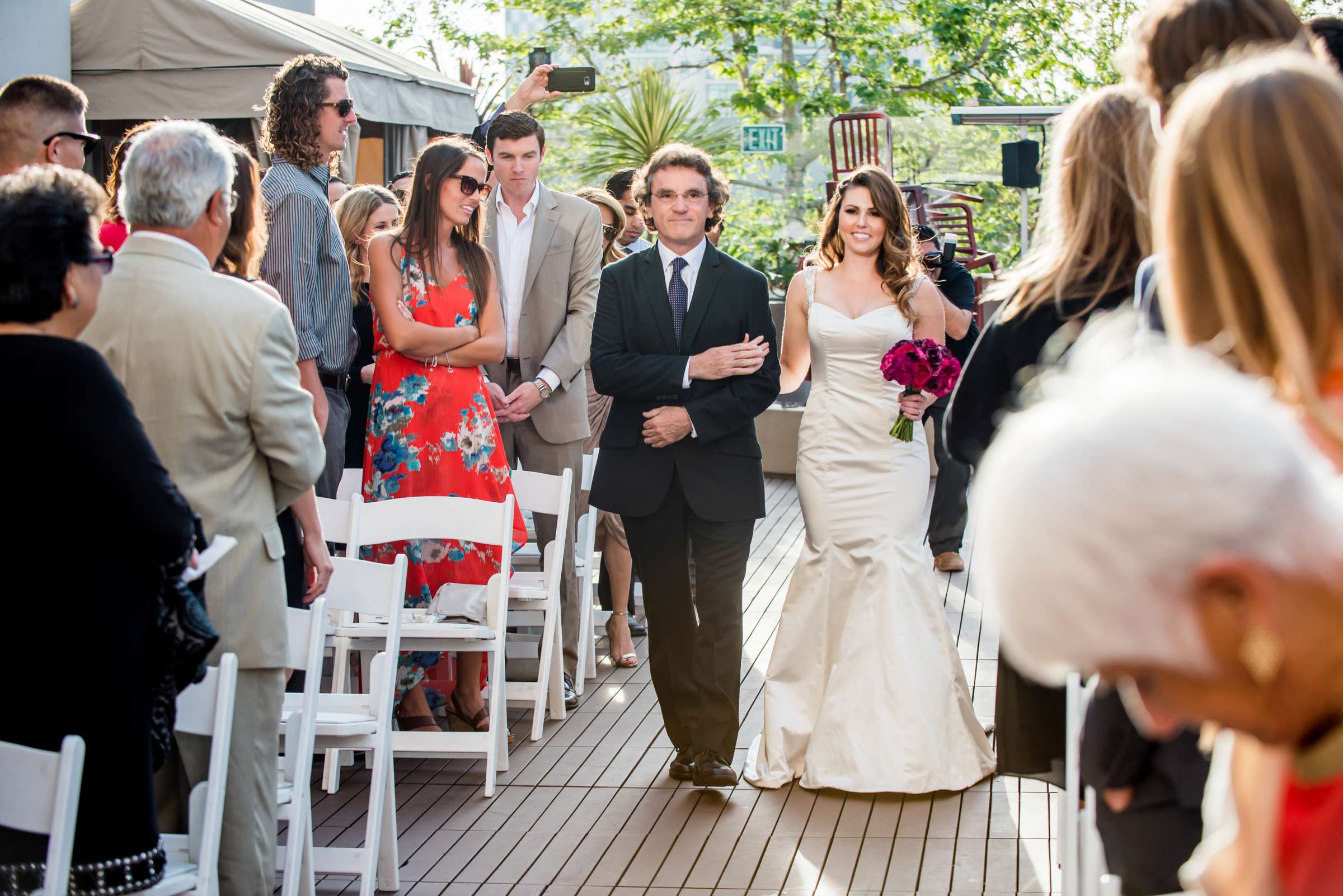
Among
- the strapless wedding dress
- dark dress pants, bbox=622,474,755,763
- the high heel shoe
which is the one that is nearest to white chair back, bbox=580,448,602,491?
the high heel shoe

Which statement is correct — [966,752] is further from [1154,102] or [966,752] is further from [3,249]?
[3,249]

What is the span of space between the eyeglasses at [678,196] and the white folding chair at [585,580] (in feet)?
5.04

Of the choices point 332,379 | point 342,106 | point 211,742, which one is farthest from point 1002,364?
point 332,379

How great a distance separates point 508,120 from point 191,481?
3508mm

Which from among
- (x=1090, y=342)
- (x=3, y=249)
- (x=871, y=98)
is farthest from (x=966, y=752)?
(x=871, y=98)

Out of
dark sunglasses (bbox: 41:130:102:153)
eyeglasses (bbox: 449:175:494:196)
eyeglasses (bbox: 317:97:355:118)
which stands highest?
eyeglasses (bbox: 317:97:355:118)

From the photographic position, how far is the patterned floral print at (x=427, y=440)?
557cm

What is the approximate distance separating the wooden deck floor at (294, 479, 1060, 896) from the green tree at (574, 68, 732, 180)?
13346mm

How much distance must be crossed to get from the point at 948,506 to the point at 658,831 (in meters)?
4.59

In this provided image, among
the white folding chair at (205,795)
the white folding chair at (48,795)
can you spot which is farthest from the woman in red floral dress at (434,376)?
the white folding chair at (48,795)

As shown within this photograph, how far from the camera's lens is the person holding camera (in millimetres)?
6859

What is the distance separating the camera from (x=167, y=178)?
324 centimetres

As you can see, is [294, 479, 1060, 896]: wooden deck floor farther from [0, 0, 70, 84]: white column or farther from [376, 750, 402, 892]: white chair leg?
[0, 0, 70, 84]: white column

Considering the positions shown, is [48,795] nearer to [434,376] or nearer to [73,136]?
[73,136]
